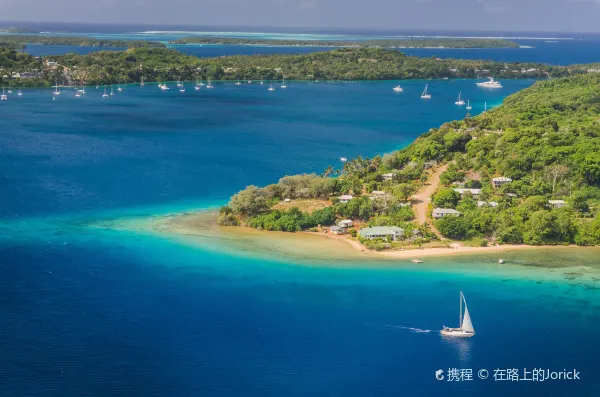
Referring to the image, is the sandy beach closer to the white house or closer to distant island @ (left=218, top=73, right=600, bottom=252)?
distant island @ (left=218, top=73, right=600, bottom=252)

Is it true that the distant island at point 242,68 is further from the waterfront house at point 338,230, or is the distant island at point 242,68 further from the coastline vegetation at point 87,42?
the waterfront house at point 338,230

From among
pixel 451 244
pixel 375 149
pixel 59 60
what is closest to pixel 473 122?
pixel 375 149

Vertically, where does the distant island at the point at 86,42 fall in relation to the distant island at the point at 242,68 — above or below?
above

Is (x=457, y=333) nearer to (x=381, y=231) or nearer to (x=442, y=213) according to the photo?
(x=381, y=231)

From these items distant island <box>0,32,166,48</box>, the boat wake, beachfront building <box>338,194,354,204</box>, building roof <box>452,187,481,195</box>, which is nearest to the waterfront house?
beachfront building <box>338,194,354,204</box>

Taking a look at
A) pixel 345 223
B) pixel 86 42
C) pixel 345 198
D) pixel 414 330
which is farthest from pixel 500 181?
pixel 86 42

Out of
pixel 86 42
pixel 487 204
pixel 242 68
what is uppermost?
pixel 86 42

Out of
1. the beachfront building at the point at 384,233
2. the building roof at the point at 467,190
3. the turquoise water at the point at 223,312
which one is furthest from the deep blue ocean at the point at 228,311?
the building roof at the point at 467,190
